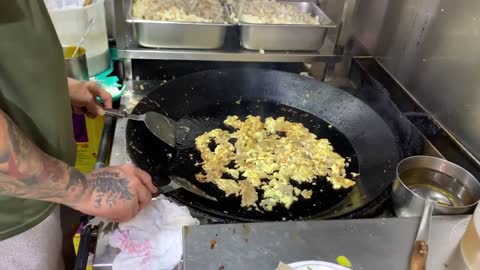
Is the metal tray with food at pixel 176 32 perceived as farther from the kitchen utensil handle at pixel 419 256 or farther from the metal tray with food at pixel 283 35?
the kitchen utensil handle at pixel 419 256

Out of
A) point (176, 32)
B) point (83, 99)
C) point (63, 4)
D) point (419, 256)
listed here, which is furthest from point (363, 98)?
point (63, 4)

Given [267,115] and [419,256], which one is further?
[267,115]

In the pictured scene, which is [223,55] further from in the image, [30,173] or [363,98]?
[30,173]

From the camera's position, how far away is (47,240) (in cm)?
88

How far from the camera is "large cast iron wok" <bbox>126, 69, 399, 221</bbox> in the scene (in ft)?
3.21

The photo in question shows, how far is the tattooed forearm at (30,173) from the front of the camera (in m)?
0.60

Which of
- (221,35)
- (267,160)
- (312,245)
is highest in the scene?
(221,35)

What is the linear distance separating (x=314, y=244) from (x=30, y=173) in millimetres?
475

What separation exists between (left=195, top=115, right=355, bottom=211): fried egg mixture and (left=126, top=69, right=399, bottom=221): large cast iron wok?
0.02 m

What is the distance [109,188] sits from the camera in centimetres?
78

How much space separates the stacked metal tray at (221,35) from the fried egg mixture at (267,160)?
0.25 m

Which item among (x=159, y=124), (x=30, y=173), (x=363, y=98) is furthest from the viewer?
(x=363, y=98)

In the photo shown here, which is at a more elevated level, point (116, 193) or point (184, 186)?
point (116, 193)

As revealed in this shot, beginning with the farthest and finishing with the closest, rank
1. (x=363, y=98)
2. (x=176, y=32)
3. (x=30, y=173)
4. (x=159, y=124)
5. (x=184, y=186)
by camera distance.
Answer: (x=363, y=98) < (x=176, y=32) < (x=159, y=124) < (x=184, y=186) < (x=30, y=173)
